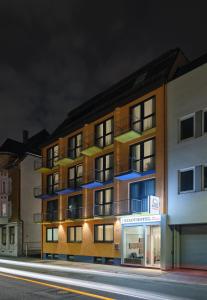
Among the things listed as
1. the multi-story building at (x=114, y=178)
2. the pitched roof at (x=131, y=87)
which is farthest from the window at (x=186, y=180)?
the pitched roof at (x=131, y=87)

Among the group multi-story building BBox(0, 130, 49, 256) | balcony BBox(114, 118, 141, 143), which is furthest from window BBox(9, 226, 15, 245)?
balcony BBox(114, 118, 141, 143)

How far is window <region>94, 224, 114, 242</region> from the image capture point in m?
28.8

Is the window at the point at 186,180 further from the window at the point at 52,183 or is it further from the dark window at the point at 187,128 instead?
the window at the point at 52,183

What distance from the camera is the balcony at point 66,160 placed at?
3364 cm

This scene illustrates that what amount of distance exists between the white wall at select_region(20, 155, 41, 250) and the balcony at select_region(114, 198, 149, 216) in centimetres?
1867

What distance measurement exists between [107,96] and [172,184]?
13139 millimetres

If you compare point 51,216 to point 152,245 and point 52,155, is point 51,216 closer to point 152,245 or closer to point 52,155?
point 52,155

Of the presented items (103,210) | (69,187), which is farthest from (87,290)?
(69,187)

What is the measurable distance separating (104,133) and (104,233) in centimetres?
720

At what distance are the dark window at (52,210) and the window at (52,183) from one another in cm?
99

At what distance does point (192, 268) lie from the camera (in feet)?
73.6

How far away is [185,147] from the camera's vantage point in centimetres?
2320

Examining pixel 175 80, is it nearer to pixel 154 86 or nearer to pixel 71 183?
pixel 154 86

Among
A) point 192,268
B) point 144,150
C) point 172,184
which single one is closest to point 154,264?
point 192,268
